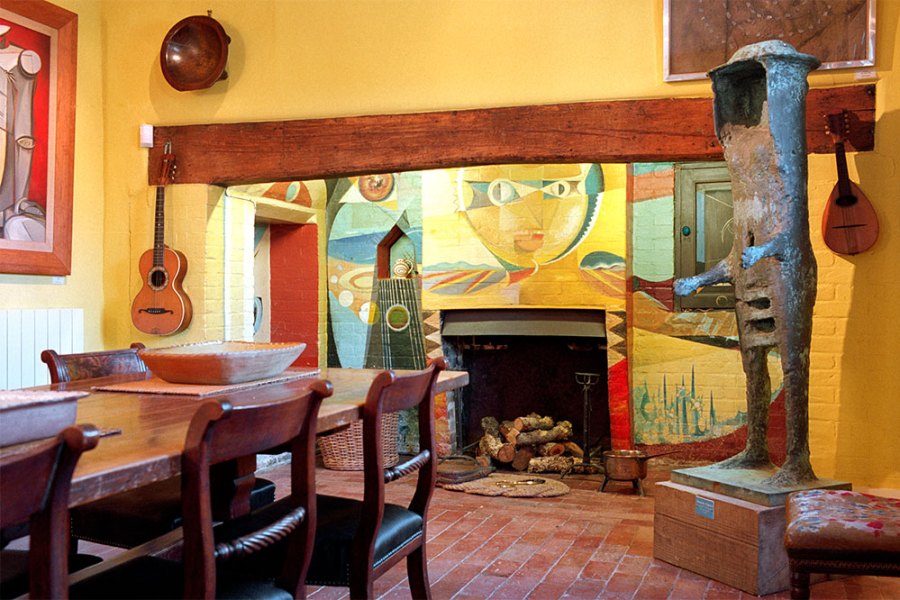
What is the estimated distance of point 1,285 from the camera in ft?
13.1

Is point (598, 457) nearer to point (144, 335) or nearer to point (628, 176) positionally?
point (628, 176)

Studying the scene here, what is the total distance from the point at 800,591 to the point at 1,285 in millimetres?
3649

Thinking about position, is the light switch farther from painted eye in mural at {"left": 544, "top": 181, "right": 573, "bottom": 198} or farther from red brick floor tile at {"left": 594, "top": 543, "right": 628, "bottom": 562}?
red brick floor tile at {"left": 594, "top": 543, "right": 628, "bottom": 562}

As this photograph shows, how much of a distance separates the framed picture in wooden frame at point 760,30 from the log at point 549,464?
2.80 metres

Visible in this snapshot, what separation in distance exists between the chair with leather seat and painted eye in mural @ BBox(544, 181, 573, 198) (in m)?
3.56

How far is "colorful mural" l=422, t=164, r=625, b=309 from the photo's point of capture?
18.9 ft

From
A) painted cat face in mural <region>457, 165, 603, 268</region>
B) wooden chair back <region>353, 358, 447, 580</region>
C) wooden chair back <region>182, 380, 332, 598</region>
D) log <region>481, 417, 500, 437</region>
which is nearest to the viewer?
wooden chair back <region>182, 380, 332, 598</region>

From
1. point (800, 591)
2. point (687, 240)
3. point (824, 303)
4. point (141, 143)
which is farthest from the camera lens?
point (687, 240)

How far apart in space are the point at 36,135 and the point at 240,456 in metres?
3.14

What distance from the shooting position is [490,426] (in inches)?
243

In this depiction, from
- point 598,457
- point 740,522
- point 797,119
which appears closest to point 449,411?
point 598,457

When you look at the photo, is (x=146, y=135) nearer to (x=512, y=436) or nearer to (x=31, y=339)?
(x=31, y=339)

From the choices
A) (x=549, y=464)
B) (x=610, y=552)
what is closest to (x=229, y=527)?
(x=610, y=552)

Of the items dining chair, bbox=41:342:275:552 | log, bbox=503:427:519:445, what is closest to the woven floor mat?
log, bbox=503:427:519:445
